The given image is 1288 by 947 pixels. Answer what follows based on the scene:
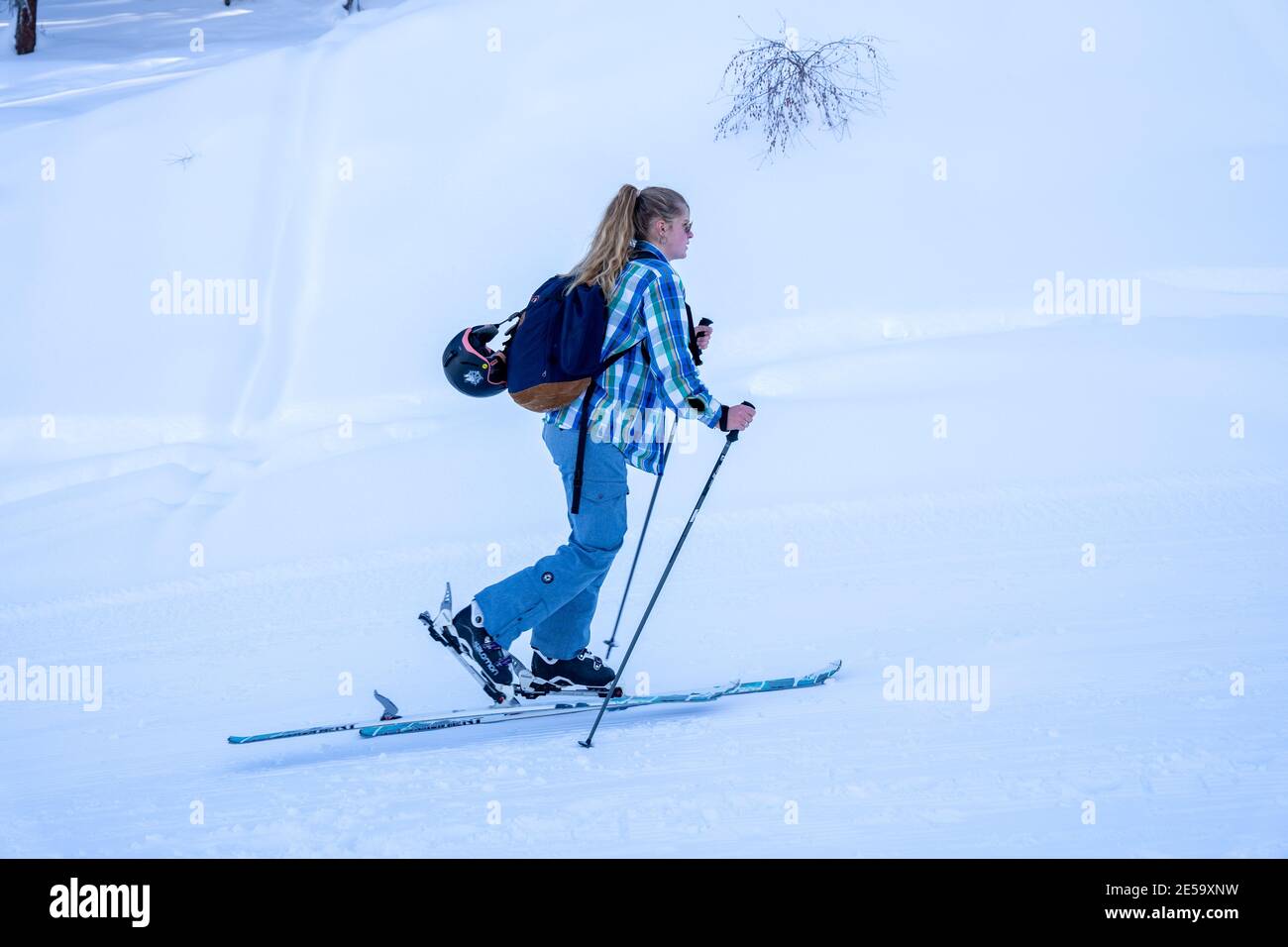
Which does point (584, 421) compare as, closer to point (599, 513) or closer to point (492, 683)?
point (599, 513)

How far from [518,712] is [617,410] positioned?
1.13m

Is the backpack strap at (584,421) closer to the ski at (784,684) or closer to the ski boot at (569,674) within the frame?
the ski boot at (569,674)

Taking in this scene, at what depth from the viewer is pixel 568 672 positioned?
14.8 ft

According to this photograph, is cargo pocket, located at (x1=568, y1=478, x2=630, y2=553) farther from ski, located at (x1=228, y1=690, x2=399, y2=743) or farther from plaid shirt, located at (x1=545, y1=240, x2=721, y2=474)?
ski, located at (x1=228, y1=690, x2=399, y2=743)

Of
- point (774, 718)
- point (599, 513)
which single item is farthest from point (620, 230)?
point (774, 718)

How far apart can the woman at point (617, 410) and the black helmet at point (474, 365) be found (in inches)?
9.2

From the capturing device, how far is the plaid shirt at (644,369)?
3.92 m

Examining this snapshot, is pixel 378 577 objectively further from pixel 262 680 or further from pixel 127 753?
pixel 127 753

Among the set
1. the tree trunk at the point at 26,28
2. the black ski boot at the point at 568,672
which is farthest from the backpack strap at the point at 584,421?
the tree trunk at the point at 26,28


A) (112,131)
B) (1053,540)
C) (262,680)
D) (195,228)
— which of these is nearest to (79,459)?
(195,228)

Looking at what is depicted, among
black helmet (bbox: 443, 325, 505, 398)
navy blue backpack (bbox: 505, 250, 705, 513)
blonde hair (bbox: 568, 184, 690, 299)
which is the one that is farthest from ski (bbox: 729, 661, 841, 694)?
blonde hair (bbox: 568, 184, 690, 299)

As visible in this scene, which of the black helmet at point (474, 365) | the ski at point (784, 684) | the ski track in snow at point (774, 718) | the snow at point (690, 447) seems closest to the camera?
the ski track in snow at point (774, 718)

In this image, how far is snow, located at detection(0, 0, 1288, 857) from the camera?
3.74 m

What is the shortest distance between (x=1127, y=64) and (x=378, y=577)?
29.2ft
